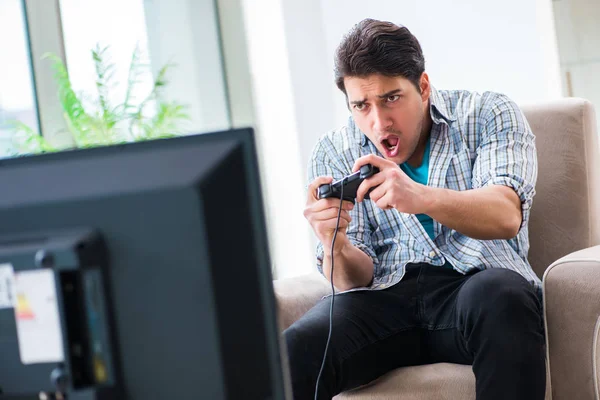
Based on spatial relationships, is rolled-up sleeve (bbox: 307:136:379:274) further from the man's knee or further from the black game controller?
the man's knee

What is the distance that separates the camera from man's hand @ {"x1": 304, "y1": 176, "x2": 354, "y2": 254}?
159cm

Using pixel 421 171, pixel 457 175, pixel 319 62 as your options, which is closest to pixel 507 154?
pixel 457 175

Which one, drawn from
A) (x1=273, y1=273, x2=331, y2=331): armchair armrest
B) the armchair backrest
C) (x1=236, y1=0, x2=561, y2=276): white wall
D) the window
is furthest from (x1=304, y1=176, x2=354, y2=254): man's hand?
the window

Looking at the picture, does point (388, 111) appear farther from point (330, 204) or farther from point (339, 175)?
point (330, 204)

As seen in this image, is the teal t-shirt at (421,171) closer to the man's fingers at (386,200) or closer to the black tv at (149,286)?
the man's fingers at (386,200)

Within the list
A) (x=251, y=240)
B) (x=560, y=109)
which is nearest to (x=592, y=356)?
(x=560, y=109)

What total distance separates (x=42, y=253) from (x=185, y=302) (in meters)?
0.13

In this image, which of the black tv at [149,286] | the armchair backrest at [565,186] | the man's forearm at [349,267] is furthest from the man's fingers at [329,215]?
the black tv at [149,286]

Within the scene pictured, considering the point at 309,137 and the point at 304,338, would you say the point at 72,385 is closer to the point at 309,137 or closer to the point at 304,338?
the point at 304,338

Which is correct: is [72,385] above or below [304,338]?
above

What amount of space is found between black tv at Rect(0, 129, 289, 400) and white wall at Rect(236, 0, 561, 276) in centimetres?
243

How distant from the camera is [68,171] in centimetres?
71

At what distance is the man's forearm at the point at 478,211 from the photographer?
61.5 inches

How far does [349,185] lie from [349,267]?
26 cm
